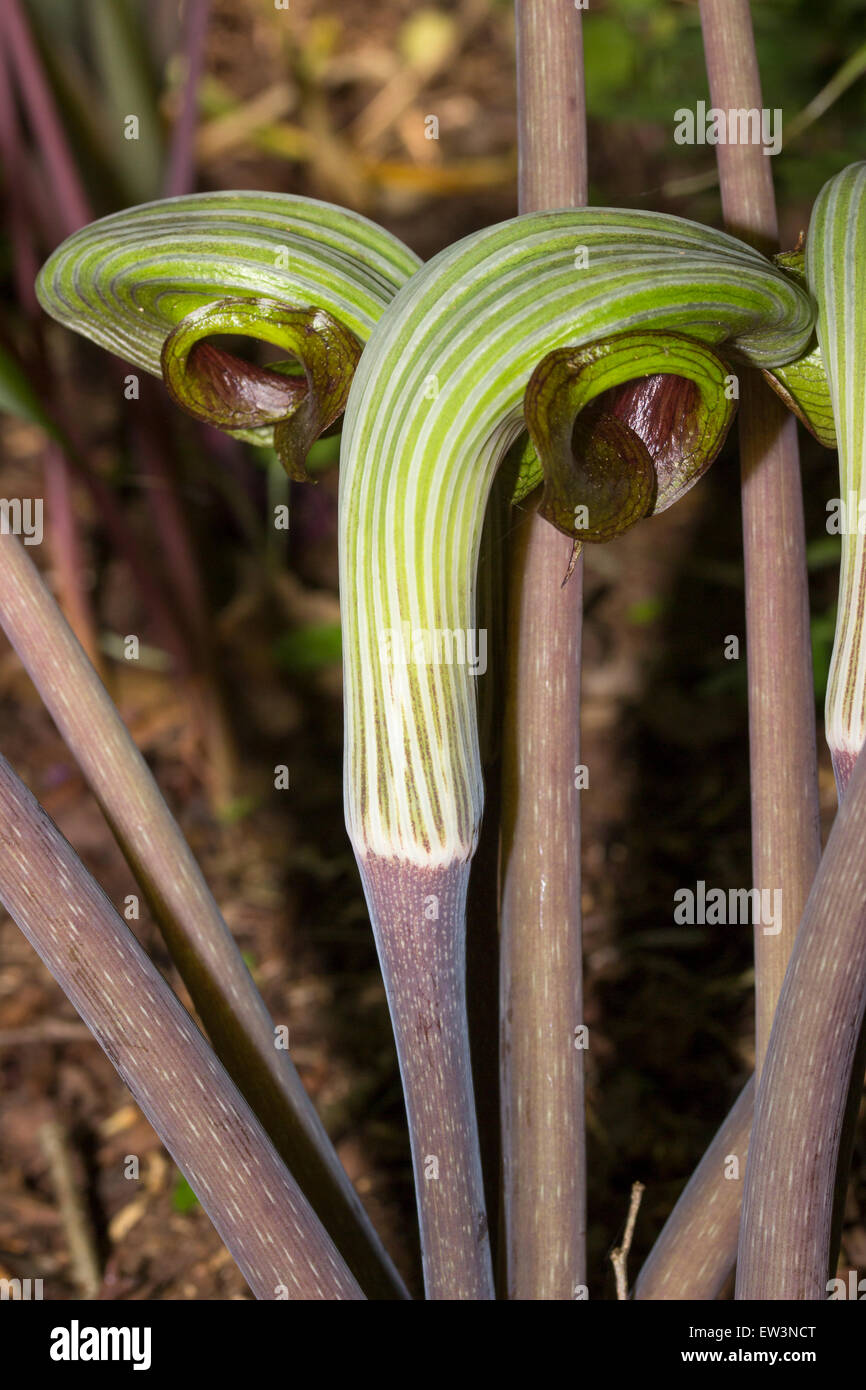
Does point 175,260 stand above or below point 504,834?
above

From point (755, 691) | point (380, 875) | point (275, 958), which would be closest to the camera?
point (380, 875)

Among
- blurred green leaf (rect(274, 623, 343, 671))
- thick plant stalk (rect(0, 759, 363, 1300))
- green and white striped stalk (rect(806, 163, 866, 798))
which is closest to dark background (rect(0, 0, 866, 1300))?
blurred green leaf (rect(274, 623, 343, 671))

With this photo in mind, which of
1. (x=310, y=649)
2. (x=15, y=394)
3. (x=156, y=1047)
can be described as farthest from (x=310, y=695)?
(x=156, y=1047)

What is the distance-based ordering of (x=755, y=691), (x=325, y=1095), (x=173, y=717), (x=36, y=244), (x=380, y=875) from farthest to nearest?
(x=36, y=244)
(x=173, y=717)
(x=325, y=1095)
(x=755, y=691)
(x=380, y=875)

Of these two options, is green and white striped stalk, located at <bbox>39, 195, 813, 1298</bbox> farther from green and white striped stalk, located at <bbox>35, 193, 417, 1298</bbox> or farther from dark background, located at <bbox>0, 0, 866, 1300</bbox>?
dark background, located at <bbox>0, 0, 866, 1300</bbox>
